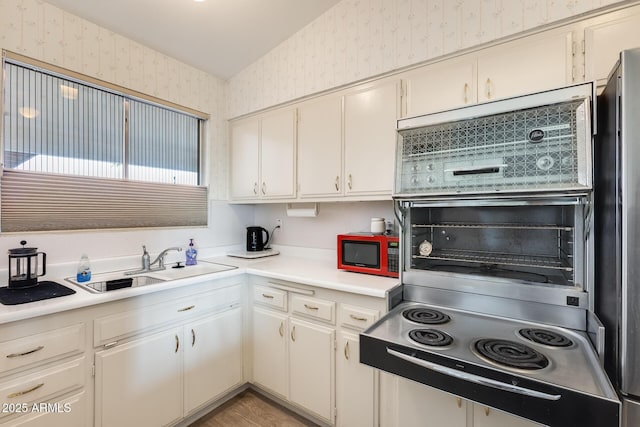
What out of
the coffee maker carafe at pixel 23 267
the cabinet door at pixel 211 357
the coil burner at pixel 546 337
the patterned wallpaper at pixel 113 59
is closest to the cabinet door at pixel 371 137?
the coil burner at pixel 546 337

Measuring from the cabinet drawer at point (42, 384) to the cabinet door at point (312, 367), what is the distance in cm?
117

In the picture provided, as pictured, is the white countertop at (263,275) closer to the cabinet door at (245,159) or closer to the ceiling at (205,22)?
the cabinet door at (245,159)

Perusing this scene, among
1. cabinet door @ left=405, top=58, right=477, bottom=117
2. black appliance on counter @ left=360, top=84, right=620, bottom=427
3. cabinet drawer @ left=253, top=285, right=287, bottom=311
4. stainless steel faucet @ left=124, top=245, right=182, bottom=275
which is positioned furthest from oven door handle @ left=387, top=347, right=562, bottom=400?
stainless steel faucet @ left=124, top=245, right=182, bottom=275

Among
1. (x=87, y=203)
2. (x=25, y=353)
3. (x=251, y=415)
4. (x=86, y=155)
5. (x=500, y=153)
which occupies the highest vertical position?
(x=86, y=155)

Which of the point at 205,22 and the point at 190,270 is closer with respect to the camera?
the point at 205,22

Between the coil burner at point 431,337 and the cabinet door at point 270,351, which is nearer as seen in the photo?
the coil burner at point 431,337

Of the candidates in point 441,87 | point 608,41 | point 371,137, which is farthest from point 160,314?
point 608,41

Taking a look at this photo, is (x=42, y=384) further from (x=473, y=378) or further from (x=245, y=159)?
(x=245, y=159)

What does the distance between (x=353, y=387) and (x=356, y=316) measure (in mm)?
428

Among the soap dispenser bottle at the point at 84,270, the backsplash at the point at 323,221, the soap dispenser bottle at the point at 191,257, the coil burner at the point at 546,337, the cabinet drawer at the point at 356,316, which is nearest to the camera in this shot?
the coil burner at the point at 546,337

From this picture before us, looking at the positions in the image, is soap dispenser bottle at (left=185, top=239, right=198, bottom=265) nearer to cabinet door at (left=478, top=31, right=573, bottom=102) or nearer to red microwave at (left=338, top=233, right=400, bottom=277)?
red microwave at (left=338, top=233, right=400, bottom=277)

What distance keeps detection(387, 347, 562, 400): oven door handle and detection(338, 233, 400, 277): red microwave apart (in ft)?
2.49

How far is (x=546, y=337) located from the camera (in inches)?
48.1

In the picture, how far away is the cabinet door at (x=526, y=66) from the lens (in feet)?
4.81
